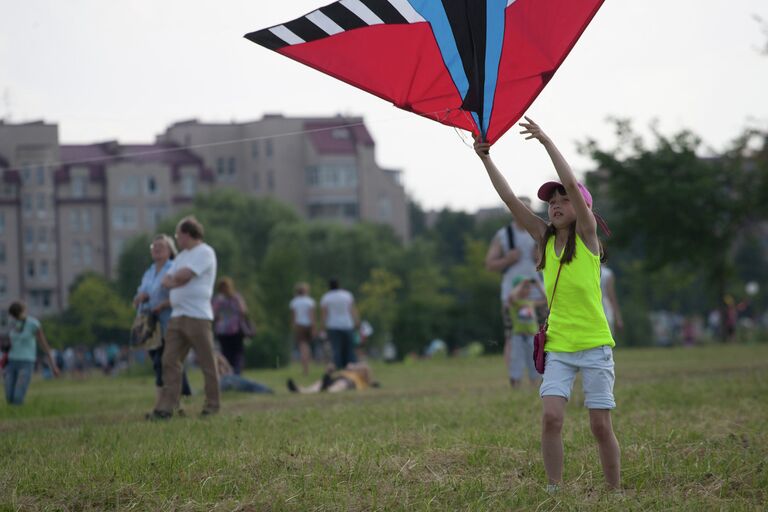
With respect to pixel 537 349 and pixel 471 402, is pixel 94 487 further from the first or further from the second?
pixel 471 402

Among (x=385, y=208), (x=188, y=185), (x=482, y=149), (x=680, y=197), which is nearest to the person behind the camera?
(x=482, y=149)

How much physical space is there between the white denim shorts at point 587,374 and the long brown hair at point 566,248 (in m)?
0.52

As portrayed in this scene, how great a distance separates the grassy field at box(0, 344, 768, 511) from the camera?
658 centimetres

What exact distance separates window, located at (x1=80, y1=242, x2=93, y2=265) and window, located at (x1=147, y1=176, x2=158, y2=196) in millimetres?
9814

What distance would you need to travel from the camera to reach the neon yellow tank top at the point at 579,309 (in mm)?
6844

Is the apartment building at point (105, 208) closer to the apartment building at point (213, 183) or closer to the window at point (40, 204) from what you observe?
the apartment building at point (213, 183)

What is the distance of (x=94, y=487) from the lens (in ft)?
22.7

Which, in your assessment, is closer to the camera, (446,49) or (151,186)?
(446,49)

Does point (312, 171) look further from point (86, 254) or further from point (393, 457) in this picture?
point (393, 457)

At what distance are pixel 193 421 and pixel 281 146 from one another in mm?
108153

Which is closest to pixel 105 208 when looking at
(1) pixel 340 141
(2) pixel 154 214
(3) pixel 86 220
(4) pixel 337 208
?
(3) pixel 86 220

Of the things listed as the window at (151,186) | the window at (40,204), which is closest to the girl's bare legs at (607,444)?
the window at (40,204)

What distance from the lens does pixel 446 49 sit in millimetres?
8891

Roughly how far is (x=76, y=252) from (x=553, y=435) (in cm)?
9202
